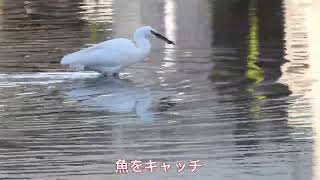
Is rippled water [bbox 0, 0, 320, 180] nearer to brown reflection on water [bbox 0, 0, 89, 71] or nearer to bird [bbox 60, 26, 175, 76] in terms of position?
brown reflection on water [bbox 0, 0, 89, 71]

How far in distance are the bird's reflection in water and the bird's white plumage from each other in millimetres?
187

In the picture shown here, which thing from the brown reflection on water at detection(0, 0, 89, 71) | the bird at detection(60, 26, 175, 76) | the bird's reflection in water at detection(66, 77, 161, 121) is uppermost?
the bird at detection(60, 26, 175, 76)

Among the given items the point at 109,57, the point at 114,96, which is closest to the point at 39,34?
the point at 109,57

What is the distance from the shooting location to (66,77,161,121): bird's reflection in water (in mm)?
10703

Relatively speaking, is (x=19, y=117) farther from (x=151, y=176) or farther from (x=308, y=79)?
(x=308, y=79)

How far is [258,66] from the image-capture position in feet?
43.6

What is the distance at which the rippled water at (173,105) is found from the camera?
828 centimetres

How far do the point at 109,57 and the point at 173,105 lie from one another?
2241 mm

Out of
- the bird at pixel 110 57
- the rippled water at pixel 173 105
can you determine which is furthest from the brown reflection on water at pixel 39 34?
the bird at pixel 110 57

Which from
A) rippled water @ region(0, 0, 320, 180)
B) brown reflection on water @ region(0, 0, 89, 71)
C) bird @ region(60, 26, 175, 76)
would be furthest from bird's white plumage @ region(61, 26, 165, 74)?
brown reflection on water @ region(0, 0, 89, 71)

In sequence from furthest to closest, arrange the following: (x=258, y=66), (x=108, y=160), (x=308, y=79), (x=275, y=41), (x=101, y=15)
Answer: (x=101, y=15) < (x=275, y=41) < (x=258, y=66) < (x=308, y=79) < (x=108, y=160)

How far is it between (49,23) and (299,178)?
1255 centimetres

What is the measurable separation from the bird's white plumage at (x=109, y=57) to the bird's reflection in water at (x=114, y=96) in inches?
7.4

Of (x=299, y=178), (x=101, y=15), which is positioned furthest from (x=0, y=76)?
(x=101, y=15)
